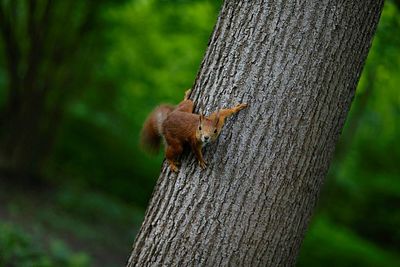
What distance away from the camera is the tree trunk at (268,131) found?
2596mm

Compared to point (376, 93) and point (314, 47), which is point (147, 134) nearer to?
point (314, 47)

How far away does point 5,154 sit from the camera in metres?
9.24

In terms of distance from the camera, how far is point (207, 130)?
8.34 ft

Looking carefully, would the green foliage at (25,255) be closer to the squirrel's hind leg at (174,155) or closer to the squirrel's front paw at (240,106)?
the squirrel's hind leg at (174,155)

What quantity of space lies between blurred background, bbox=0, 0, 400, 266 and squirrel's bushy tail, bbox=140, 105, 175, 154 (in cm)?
243

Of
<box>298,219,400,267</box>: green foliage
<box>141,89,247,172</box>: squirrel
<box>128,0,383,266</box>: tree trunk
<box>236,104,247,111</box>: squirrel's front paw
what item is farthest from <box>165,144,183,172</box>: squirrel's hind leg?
<box>298,219,400,267</box>: green foliage

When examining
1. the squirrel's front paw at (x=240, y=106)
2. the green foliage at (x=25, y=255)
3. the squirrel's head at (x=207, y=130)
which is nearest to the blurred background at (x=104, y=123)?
the green foliage at (x=25, y=255)

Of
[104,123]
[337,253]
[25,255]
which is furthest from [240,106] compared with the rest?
[104,123]

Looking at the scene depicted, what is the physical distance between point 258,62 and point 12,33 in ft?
22.2

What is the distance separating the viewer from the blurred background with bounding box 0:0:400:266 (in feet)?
24.7

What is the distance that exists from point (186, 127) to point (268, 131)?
38 cm

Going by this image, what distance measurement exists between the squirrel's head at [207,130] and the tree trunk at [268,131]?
98 millimetres

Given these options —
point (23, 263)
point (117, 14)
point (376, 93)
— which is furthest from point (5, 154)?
point (376, 93)

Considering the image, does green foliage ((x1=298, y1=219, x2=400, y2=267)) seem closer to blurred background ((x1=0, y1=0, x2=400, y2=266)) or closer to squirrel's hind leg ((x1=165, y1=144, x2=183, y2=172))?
blurred background ((x1=0, y1=0, x2=400, y2=266))
